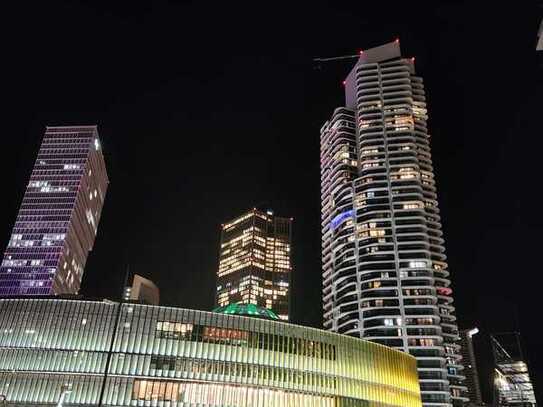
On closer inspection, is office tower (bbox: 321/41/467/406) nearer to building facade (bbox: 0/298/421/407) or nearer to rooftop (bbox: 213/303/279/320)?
building facade (bbox: 0/298/421/407)

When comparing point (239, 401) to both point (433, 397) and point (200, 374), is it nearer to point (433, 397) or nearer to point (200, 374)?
point (200, 374)

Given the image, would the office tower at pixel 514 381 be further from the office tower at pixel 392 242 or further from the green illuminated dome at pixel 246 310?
the green illuminated dome at pixel 246 310

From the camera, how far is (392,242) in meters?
167

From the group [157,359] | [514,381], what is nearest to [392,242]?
[514,381]

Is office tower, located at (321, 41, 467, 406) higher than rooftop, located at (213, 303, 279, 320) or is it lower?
higher

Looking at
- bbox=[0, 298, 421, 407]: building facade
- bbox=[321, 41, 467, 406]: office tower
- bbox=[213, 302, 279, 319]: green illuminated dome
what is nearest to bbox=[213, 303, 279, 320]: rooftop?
bbox=[213, 302, 279, 319]: green illuminated dome

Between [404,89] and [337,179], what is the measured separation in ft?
148

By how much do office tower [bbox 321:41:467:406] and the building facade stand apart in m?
66.8

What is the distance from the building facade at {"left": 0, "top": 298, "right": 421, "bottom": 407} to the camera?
236 feet

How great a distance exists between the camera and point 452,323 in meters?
157

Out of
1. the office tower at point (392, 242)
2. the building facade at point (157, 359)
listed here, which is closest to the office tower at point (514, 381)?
the office tower at point (392, 242)

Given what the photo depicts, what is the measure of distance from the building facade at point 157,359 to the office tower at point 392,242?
219ft

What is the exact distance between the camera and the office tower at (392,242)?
490 feet

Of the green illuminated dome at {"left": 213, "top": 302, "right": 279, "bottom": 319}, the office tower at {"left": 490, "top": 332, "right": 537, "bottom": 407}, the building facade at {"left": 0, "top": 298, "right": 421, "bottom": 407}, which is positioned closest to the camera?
the building facade at {"left": 0, "top": 298, "right": 421, "bottom": 407}
